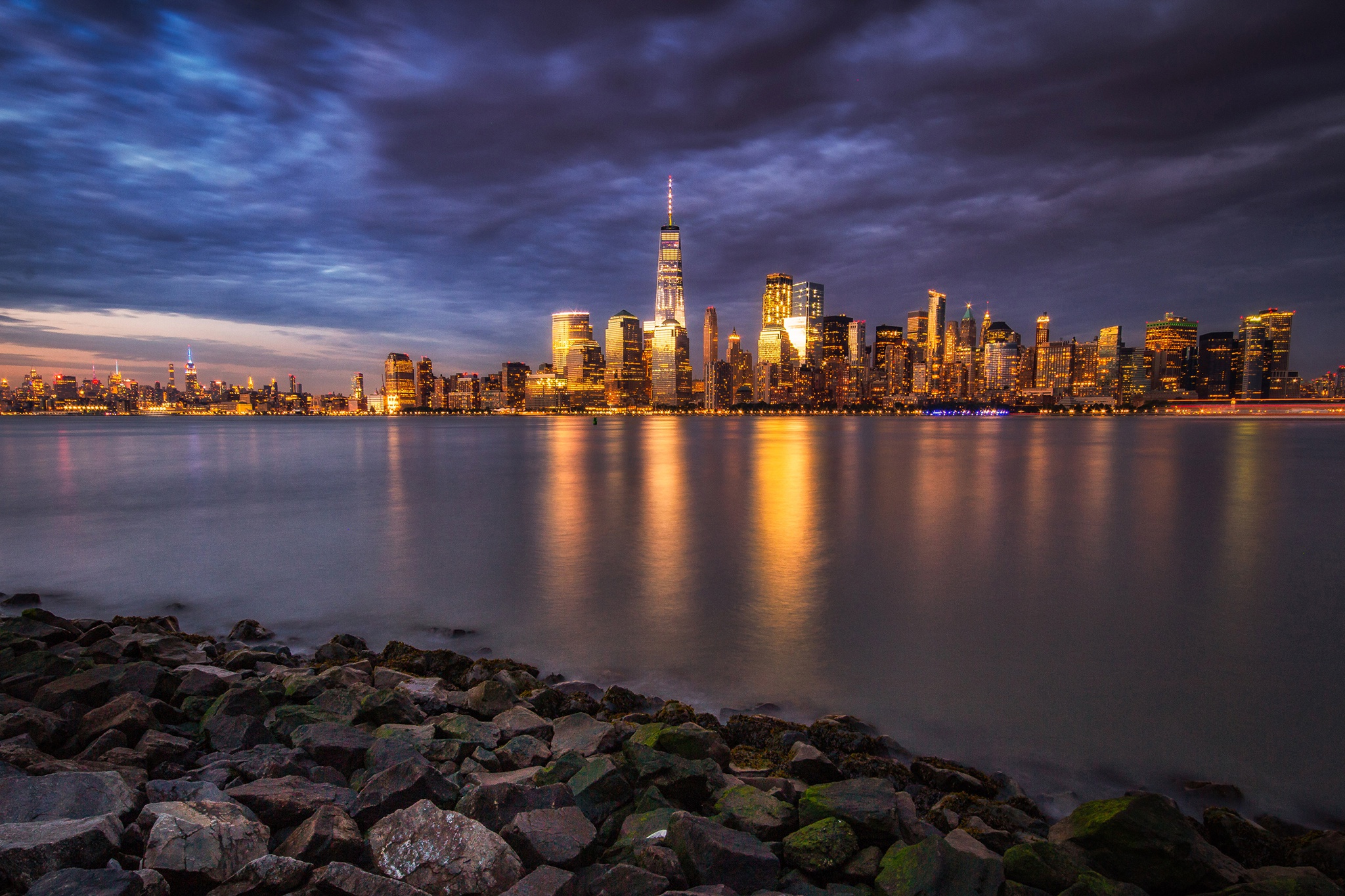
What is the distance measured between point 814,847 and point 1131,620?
28.9 ft

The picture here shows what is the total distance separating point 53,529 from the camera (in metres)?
18.0

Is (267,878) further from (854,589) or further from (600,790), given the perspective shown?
(854,589)

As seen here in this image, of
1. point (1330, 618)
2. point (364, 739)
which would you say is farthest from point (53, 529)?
point (1330, 618)

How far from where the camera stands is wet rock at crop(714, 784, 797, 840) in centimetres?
429

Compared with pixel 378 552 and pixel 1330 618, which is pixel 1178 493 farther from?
pixel 378 552

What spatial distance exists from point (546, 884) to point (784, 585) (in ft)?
30.4

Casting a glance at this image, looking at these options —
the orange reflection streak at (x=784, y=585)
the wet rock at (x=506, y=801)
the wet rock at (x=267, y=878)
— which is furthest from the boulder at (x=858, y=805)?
the orange reflection streak at (x=784, y=585)

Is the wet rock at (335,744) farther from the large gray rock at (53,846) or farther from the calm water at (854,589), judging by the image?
the calm water at (854,589)

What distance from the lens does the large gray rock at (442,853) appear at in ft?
12.0

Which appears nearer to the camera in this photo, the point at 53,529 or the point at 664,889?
the point at 664,889

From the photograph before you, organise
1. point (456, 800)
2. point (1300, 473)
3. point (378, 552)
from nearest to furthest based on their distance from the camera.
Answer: point (456, 800) → point (378, 552) → point (1300, 473)

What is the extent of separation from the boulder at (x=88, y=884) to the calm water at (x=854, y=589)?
534 centimetres

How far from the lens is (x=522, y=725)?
5.92 metres

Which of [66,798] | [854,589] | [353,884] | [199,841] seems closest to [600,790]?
[353,884]
